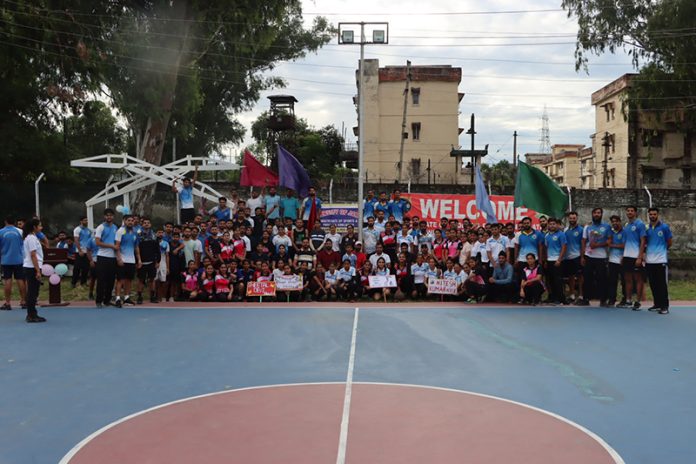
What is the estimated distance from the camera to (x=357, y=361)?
7.21 m

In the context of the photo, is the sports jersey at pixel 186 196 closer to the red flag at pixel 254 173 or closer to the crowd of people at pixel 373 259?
the crowd of people at pixel 373 259

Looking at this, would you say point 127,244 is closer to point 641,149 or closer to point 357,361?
point 357,361

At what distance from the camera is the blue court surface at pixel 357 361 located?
5.13 m

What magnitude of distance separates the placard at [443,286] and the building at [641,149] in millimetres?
25999

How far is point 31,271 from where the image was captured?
32.2ft

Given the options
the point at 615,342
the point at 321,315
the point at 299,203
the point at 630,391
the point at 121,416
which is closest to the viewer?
the point at 121,416

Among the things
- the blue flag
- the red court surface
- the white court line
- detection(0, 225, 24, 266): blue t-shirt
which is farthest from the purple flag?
the red court surface

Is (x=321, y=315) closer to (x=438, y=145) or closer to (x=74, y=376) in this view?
(x=74, y=376)

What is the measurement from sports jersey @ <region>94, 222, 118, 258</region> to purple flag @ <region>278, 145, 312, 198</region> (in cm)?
494

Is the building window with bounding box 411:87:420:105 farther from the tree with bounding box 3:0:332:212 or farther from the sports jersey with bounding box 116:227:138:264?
the sports jersey with bounding box 116:227:138:264

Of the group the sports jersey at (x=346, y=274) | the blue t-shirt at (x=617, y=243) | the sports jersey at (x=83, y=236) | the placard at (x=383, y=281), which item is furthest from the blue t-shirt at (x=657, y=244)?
the sports jersey at (x=83, y=236)

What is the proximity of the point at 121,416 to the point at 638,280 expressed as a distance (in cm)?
1007

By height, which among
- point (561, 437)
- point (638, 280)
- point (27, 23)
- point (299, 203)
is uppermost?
point (27, 23)

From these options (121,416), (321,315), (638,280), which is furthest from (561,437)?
(638,280)
